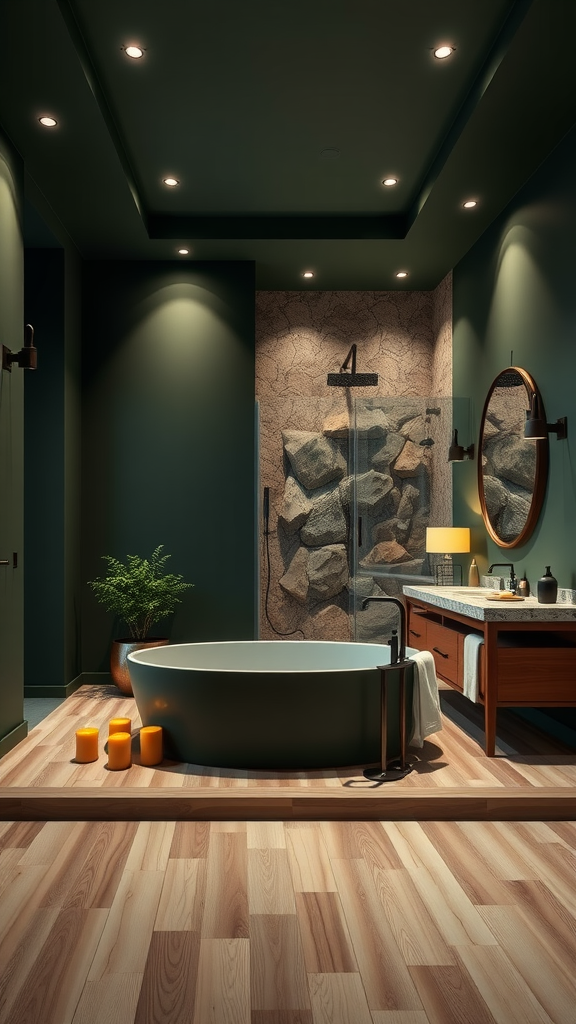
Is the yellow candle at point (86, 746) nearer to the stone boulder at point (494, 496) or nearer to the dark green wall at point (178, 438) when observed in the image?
the dark green wall at point (178, 438)

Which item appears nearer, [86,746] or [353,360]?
[86,746]

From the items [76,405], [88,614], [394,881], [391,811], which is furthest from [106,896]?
[76,405]

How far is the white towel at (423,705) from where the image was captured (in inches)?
144

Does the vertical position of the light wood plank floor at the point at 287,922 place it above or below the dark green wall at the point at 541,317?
below

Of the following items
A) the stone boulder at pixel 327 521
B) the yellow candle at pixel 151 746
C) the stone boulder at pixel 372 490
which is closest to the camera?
the yellow candle at pixel 151 746

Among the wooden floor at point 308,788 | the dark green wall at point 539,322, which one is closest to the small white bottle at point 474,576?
the dark green wall at point 539,322

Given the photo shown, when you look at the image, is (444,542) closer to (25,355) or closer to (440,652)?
(440,652)

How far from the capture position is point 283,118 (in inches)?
159

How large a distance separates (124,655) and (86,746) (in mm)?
1592

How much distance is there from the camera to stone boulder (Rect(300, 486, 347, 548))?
620 centimetres

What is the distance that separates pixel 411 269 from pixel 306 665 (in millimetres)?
3109

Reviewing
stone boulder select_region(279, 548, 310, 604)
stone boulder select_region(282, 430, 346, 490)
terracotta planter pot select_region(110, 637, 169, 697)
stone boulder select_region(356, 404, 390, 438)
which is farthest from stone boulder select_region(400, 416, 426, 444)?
terracotta planter pot select_region(110, 637, 169, 697)

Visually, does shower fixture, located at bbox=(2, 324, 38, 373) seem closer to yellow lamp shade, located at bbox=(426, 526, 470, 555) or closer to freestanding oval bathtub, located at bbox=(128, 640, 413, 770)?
freestanding oval bathtub, located at bbox=(128, 640, 413, 770)

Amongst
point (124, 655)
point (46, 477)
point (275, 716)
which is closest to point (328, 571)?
point (124, 655)
